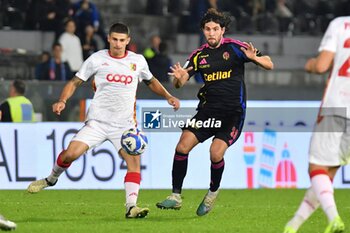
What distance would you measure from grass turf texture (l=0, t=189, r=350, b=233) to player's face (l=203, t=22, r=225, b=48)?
1.98 m

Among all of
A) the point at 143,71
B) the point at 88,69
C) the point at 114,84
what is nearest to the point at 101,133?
the point at 114,84

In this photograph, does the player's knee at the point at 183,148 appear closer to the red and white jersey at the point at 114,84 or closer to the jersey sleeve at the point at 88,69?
the red and white jersey at the point at 114,84

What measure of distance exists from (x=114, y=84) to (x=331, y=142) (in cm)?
360

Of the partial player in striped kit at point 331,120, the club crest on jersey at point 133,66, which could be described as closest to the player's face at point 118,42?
the club crest on jersey at point 133,66

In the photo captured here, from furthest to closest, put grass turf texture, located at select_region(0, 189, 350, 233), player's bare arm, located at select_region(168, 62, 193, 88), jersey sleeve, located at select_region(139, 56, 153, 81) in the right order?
jersey sleeve, located at select_region(139, 56, 153, 81) < player's bare arm, located at select_region(168, 62, 193, 88) < grass turf texture, located at select_region(0, 189, 350, 233)

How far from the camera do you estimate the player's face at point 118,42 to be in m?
12.6

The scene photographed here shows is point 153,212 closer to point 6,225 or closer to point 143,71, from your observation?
point 143,71

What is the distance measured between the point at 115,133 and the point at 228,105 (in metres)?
1.37

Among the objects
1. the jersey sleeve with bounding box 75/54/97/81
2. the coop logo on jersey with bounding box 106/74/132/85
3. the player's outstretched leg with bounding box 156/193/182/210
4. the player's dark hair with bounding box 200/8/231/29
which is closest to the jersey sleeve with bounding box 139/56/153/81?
the coop logo on jersey with bounding box 106/74/132/85

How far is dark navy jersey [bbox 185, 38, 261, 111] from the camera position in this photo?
1325 centimetres

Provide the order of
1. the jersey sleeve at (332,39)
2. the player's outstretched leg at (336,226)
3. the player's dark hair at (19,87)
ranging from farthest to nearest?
the player's dark hair at (19,87) → the jersey sleeve at (332,39) → the player's outstretched leg at (336,226)

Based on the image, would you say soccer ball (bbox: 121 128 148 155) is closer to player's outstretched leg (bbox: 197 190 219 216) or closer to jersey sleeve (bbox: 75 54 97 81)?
jersey sleeve (bbox: 75 54 97 81)

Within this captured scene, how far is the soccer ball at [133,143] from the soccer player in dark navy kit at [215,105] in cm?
75

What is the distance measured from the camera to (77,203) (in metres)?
15.0
